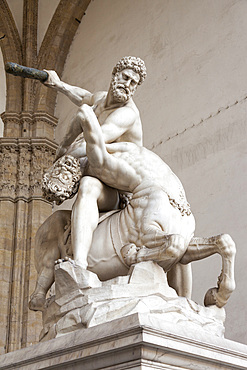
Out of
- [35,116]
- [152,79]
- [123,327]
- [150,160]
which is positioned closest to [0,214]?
[35,116]

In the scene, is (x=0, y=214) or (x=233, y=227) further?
(x=0, y=214)

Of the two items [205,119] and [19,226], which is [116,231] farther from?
[19,226]

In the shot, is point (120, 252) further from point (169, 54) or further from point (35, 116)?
point (35, 116)

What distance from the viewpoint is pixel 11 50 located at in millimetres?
9898

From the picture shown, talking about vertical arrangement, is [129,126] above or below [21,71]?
below

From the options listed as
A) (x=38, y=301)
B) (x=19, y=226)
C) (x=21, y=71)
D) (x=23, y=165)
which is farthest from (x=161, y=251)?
(x=23, y=165)

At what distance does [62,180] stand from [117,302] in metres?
0.89

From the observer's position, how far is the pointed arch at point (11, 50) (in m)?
9.59

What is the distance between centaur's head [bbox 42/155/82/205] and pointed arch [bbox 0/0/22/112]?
20.0 ft

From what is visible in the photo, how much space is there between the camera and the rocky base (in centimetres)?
294

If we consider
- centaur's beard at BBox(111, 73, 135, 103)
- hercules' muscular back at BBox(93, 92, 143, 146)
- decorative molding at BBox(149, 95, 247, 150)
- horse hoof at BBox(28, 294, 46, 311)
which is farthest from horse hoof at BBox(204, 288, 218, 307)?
decorative molding at BBox(149, 95, 247, 150)

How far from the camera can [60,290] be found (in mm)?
3199

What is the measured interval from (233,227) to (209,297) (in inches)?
106

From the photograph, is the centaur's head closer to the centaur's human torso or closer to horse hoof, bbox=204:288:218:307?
the centaur's human torso
